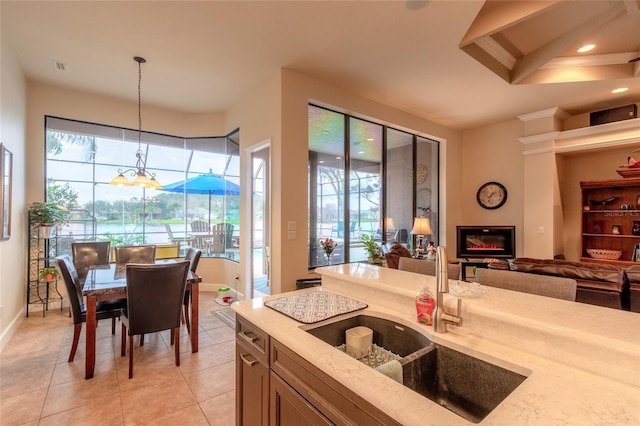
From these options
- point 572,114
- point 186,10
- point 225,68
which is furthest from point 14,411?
point 572,114

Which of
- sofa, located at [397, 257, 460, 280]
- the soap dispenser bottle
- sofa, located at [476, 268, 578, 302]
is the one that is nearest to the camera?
the soap dispenser bottle

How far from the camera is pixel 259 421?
1.46 meters

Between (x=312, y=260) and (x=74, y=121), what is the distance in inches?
167

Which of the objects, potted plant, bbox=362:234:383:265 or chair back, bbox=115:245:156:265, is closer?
chair back, bbox=115:245:156:265

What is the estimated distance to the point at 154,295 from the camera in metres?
2.60

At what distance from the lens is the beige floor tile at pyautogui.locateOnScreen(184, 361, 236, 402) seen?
2363 mm

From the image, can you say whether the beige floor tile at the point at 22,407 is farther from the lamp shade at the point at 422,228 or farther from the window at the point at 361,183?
the lamp shade at the point at 422,228

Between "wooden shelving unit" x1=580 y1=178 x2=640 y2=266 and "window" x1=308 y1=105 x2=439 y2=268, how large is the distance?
2465 mm

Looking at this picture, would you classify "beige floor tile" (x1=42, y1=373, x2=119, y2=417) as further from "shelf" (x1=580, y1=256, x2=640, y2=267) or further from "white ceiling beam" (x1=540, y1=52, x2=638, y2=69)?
"shelf" (x1=580, y1=256, x2=640, y2=267)

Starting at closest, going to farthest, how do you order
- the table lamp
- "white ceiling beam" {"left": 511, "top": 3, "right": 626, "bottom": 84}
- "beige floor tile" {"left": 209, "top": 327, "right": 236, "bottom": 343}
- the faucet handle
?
1. the faucet handle
2. "white ceiling beam" {"left": 511, "top": 3, "right": 626, "bottom": 84}
3. "beige floor tile" {"left": 209, "top": 327, "right": 236, "bottom": 343}
4. the table lamp

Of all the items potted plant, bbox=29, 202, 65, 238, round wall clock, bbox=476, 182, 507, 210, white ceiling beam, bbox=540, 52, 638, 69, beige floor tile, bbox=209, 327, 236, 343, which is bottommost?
beige floor tile, bbox=209, 327, 236, 343

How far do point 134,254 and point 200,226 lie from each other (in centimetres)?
170

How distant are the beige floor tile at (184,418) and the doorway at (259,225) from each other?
2232 mm

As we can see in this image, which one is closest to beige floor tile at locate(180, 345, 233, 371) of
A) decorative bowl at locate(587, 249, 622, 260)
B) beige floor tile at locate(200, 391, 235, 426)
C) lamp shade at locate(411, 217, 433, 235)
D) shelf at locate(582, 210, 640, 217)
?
beige floor tile at locate(200, 391, 235, 426)
